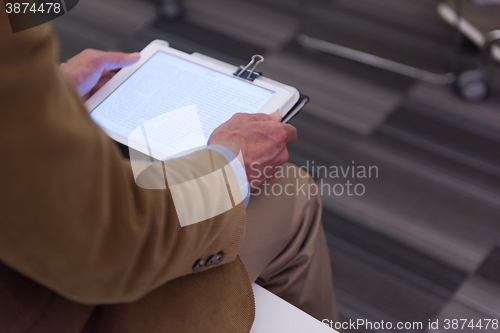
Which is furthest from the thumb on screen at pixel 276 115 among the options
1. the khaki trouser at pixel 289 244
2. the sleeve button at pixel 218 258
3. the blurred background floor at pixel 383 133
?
the blurred background floor at pixel 383 133

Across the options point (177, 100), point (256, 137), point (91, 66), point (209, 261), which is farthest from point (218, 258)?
point (91, 66)

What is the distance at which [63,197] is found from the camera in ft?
1.44

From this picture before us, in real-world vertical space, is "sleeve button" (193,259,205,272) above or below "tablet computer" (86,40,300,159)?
below

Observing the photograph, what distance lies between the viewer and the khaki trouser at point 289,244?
0.80 meters

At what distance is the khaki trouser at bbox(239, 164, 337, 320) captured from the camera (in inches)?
31.5

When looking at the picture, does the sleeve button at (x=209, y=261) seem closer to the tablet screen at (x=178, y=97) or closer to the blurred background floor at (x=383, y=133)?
the tablet screen at (x=178, y=97)

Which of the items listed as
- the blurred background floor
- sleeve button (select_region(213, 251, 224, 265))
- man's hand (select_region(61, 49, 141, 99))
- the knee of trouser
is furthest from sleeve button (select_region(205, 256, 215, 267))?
the blurred background floor

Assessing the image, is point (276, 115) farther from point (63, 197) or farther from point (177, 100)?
point (63, 197)

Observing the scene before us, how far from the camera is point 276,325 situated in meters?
0.71

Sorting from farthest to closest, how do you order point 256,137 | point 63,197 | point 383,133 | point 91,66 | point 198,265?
point 383,133, point 91,66, point 256,137, point 198,265, point 63,197

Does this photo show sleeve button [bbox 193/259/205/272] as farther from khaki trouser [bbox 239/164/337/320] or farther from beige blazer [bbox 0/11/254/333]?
khaki trouser [bbox 239/164/337/320]

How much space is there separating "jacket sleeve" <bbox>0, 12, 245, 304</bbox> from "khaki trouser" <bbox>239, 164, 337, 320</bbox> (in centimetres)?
27

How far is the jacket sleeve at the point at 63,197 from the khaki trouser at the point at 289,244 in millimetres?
273

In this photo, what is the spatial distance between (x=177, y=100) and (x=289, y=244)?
1.11 feet
